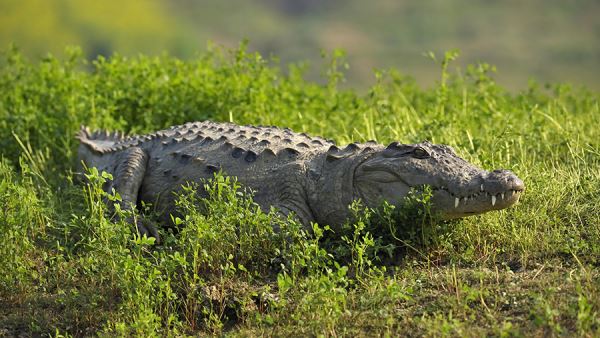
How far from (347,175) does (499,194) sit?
1289 mm

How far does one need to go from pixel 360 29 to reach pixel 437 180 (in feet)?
424

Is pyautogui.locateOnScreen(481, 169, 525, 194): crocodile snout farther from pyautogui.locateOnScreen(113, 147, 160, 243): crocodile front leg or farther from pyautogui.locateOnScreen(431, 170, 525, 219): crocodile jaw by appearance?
pyautogui.locateOnScreen(113, 147, 160, 243): crocodile front leg

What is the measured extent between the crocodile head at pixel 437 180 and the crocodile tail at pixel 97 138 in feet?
9.72

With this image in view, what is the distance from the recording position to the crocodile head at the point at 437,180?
259 inches

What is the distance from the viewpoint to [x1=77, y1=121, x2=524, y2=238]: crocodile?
6.77m

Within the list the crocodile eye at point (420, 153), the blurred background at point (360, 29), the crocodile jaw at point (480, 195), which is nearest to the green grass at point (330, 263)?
the crocodile jaw at point (480, 195)

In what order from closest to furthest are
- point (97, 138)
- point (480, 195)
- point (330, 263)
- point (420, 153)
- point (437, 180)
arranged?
point (330, 263), point (480, 195), point (437, 180), point (420, 153), point (97, 138)

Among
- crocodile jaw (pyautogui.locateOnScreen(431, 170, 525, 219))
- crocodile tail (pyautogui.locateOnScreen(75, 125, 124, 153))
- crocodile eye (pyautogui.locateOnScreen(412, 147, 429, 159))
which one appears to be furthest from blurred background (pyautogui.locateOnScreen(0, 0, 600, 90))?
crocodile jaw (pyautogui.locateOnScreen(431, 170, 525, 219))

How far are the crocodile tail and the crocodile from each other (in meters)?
0.43

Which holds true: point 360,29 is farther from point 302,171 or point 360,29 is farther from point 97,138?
point 302,171

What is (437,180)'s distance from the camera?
6.88 m

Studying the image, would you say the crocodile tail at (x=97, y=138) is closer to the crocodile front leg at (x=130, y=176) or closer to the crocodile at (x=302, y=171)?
the crocodile at (x=302, y=171)

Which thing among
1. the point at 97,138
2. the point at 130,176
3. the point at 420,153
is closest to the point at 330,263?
the point at 420,153

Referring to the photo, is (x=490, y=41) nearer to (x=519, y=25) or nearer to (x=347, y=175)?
(x=519, y=25)
